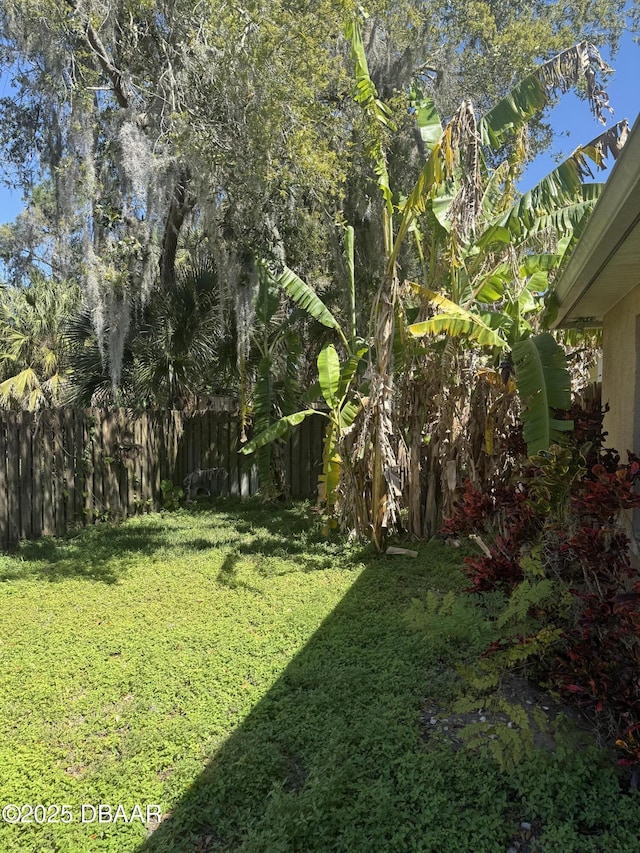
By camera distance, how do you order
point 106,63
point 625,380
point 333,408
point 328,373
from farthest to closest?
point 106,63
point 333,408
point 328,373
point 625,380

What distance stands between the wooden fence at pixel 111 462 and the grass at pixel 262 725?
1515 millimetres

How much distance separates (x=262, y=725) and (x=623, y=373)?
3.64 m

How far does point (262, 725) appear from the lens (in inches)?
126

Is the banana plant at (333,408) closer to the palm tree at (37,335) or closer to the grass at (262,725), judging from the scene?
the grass at (262,725)

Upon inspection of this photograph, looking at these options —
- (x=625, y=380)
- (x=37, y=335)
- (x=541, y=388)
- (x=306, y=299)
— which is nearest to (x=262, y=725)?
(x=541, y=388)

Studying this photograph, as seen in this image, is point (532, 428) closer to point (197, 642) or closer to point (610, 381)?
point (610, 381)

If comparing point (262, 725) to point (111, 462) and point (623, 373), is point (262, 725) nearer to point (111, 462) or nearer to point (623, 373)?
point (623, 373)

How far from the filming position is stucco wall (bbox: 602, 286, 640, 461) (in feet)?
13.5

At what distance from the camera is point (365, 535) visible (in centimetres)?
722

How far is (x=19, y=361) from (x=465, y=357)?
1143 centimetres

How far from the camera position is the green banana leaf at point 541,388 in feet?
15.4

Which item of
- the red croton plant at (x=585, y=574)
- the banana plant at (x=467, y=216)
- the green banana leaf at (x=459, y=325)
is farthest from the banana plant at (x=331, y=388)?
the red croton plant at (x=585, y=574)

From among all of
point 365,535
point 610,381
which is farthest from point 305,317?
point 610,381

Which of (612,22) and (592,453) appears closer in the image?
(592,453)
